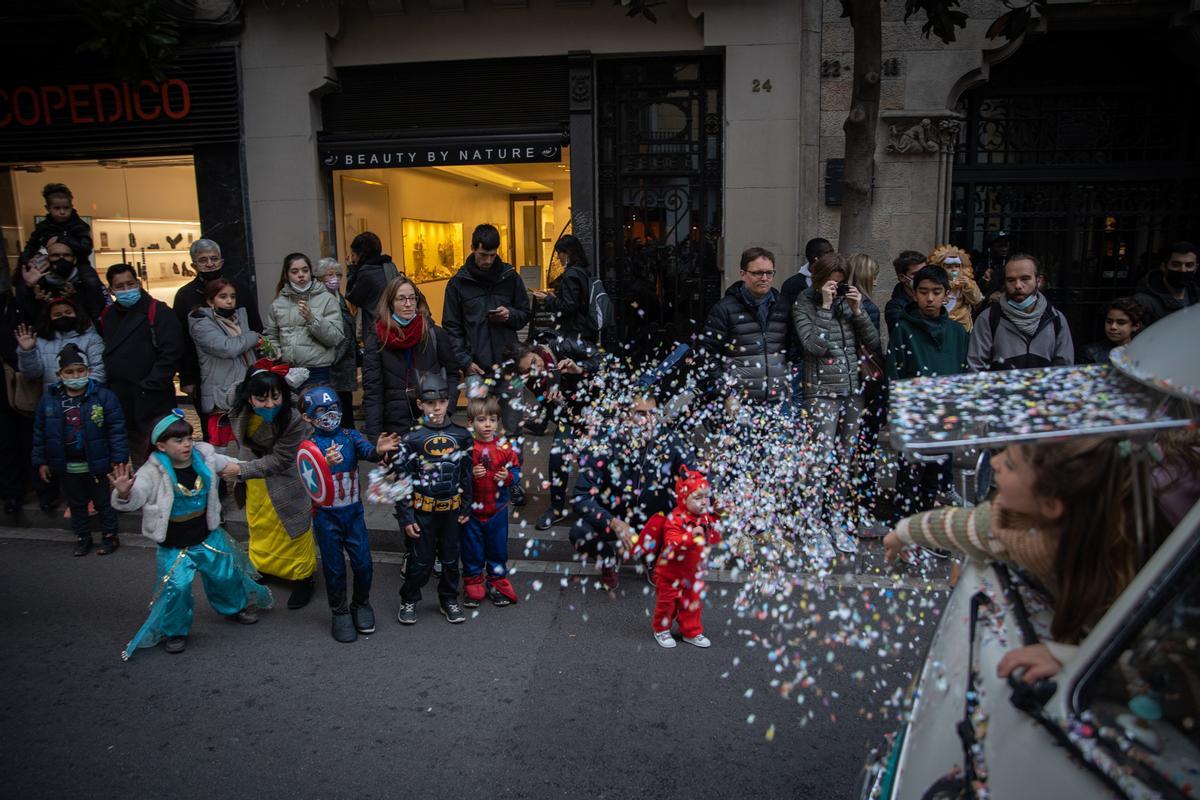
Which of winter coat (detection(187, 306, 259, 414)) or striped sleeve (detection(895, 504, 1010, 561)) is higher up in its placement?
winter coat (detection(187, 306, 259, 414))

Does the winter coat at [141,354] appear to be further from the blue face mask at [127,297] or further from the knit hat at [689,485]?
the knit hat at [689,485]

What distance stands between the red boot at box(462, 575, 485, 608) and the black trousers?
6.8 inches

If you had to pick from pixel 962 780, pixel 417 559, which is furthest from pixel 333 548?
pixel 962 780

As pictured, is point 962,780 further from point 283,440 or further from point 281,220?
point 281,220

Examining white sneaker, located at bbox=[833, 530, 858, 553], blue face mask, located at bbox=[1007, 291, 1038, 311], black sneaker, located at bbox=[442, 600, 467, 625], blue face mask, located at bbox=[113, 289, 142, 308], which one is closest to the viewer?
black sneaker, located at bbox=[442, 600, 467, 625]

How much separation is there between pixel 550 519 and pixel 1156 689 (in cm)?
502

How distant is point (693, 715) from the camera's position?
4.02 meters

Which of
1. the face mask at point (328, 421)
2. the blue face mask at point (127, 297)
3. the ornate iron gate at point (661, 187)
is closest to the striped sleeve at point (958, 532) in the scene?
the face mask at point (328, 421)

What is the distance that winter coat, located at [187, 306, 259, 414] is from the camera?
267 inches

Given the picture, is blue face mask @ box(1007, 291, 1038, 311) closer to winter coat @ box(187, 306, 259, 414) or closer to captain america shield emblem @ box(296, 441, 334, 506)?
captain america shield emblem @ box(296, 441, 334, 506)

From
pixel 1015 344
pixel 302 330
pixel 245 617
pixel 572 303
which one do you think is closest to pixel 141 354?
pixel 302 330

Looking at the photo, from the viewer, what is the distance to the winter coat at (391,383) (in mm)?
6203

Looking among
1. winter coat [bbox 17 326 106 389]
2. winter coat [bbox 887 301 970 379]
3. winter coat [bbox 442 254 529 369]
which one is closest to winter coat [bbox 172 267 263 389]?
winter coat [bbox 17 326 106 389]

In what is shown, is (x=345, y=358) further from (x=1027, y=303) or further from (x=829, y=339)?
(x=1027, y=303)
